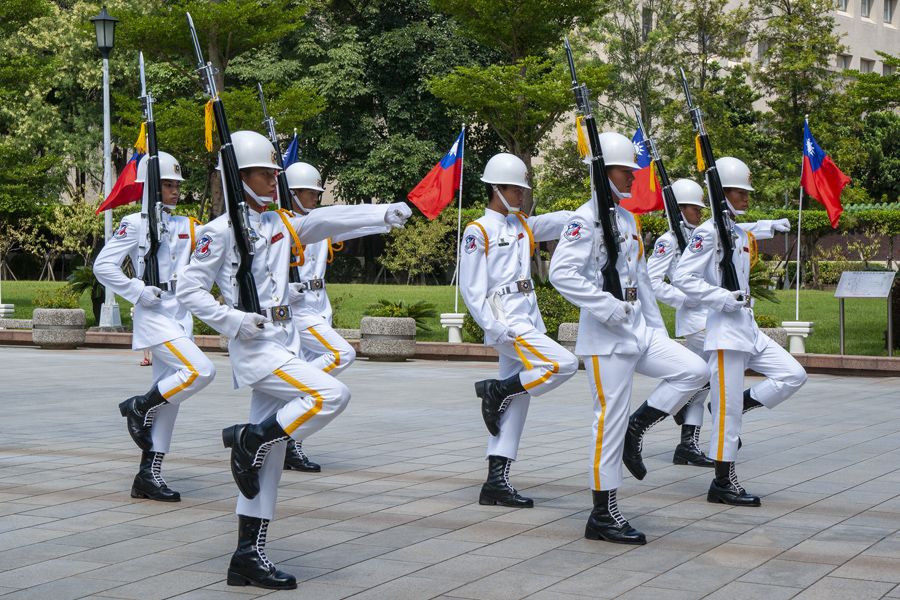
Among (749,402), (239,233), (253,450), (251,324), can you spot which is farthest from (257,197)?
(749,402)

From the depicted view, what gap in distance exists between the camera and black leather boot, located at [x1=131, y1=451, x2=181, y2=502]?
6898mm

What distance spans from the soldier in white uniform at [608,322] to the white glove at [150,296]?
273cm

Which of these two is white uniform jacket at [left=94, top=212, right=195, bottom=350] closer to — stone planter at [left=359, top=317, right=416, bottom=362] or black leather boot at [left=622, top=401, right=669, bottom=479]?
black leather boot at [left=622, top=401, right=669, bottom=479]

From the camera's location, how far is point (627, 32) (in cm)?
3694

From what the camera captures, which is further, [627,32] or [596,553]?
[627,32]

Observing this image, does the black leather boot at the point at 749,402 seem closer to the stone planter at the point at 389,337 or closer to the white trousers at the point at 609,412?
the white trousers at the point at 609,412

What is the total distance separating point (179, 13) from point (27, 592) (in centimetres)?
2292

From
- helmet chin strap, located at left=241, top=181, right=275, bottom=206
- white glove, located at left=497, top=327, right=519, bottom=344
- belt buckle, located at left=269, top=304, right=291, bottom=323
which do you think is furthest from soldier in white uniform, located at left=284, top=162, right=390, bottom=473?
belt buckle, located at left=269, top=304, right=291, bottom=323

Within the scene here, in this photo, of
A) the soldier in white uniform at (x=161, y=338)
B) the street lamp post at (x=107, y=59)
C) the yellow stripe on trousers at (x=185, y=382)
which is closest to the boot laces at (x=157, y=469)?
the soldier in white uniform at (x=161, y=338)

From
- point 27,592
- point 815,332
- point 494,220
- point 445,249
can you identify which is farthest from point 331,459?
point 445,249

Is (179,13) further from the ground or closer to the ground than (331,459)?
further from the ground

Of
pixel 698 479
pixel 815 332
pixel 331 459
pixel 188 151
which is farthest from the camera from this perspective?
pixel 188 151

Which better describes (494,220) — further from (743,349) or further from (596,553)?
(596,553)

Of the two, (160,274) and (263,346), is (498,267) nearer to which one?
(263,346)
